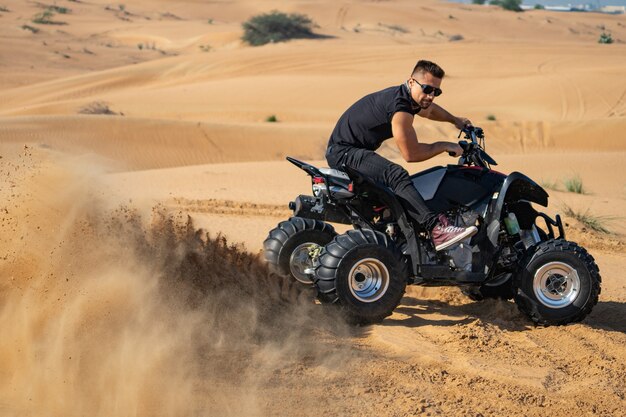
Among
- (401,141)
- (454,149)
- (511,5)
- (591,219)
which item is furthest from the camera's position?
(511,5)

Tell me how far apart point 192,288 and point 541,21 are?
60.6 m

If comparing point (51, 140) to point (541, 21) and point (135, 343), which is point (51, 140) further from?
point (541, 21)

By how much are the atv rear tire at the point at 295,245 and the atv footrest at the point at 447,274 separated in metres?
0.94

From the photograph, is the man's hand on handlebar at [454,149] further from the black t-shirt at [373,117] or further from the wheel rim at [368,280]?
the wheel rim at [368,280]

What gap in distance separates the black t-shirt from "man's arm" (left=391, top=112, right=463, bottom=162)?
0.07 metres

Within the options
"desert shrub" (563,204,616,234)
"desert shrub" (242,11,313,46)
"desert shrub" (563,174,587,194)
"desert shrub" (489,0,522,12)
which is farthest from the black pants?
"desert shrub" (489,0,522,12)

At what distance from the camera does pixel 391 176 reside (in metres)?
6.11

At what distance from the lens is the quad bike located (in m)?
6.04

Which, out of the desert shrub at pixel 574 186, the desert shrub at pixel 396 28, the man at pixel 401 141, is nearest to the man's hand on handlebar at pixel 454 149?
the man at pixel 401 141

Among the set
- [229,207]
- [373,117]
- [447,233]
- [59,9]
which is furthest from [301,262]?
[59,9]

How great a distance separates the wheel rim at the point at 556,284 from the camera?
620 cm

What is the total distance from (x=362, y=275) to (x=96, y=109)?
20.1 metres

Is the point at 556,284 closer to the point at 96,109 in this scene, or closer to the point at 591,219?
the point at 591,219

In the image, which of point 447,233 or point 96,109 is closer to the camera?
point 447,233
